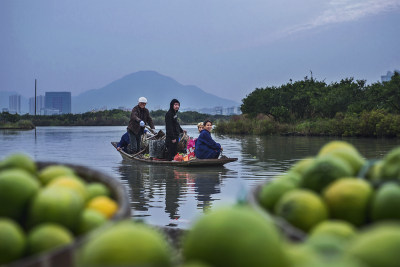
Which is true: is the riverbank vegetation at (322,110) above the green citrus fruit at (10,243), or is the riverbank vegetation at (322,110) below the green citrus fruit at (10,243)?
above

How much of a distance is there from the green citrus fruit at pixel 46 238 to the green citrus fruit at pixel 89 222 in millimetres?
68

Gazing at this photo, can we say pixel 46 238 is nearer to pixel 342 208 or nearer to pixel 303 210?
pixel 303 210

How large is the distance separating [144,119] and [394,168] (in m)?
13.6

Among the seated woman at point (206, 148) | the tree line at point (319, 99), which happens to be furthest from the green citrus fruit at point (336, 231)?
the tree line at point (319, 99)

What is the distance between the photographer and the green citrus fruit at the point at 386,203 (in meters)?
1.31

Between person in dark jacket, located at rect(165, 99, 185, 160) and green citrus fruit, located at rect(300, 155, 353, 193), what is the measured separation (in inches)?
454

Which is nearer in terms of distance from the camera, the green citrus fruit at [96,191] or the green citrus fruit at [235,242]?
the green citrus fruit at [235,242]

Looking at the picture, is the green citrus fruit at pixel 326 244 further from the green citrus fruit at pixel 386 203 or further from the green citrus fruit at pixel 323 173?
the green citrus fruit at pixel 323 173

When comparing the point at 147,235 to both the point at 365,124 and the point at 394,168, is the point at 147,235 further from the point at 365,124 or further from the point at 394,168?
the point at 365,124

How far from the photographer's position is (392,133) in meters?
32.8

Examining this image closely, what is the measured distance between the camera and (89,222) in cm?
133

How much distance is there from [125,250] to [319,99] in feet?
150

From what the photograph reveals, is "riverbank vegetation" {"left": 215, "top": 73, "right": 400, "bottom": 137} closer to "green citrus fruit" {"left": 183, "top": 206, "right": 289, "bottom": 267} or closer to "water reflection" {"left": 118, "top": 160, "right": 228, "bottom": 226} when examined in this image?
"water reflection" {"left": 118, "top": 160, "right": 228, "bottom": 226}

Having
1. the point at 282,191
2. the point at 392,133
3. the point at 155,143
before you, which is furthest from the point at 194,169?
the point at 392,133
